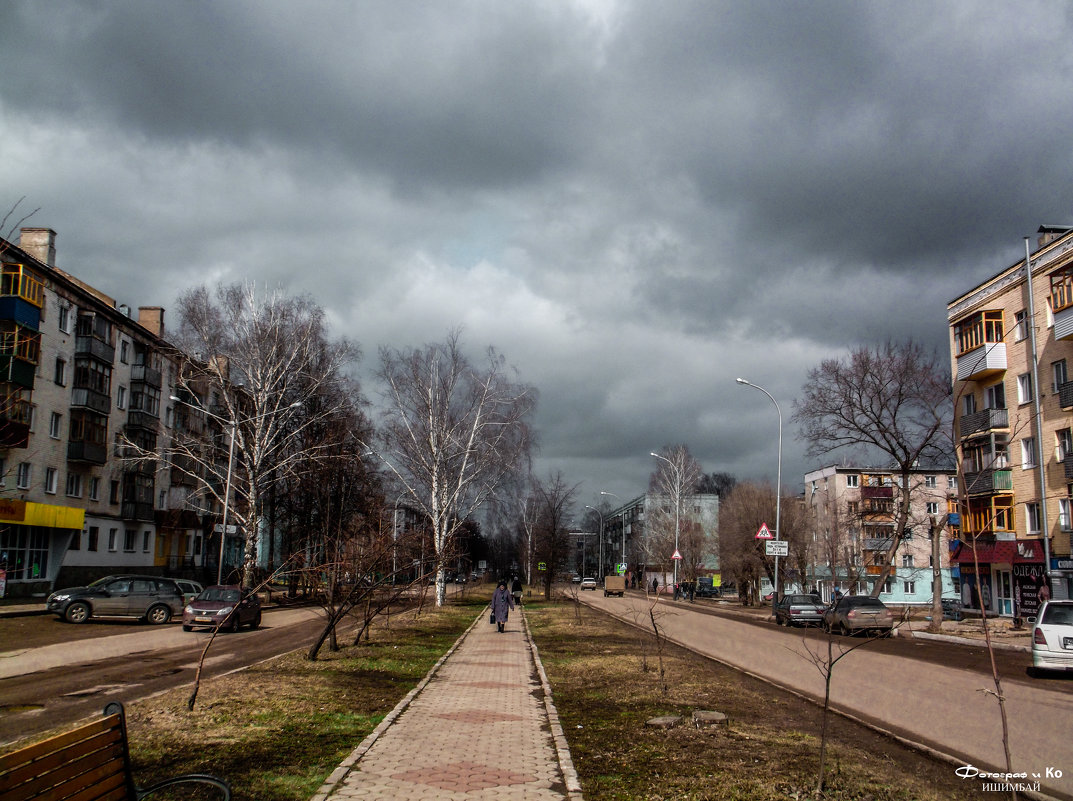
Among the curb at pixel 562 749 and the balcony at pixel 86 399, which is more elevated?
the balcony at pixel 86 399

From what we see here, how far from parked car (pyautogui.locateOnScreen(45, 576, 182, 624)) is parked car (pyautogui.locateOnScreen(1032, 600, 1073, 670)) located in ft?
82.7

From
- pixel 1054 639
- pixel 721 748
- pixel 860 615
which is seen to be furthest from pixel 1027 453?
pixel 721 748

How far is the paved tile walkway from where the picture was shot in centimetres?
643

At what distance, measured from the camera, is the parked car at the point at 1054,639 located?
16.8 metres

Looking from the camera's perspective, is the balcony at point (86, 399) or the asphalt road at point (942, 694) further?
the balcony at point (86, 399)

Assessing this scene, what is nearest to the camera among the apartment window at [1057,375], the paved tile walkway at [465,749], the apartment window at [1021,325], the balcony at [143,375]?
the paved tile walkway at [465,749]

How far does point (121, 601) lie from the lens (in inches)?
1067

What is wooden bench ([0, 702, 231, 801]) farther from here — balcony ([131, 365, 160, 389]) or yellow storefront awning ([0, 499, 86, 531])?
balcony ([131, 365, 160, 389])

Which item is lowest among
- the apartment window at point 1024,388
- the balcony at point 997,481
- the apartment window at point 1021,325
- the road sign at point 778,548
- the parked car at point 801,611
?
the parked car at point 801,611

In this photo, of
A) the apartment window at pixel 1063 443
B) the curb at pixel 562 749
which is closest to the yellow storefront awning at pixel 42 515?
the curb at pixel 562 749

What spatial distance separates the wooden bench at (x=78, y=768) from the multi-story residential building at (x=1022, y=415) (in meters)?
34.7

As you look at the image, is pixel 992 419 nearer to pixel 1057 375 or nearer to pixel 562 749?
pixel 1057 375

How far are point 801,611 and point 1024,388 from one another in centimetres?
1582

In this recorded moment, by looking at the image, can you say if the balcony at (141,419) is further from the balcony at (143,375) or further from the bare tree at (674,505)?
the bare tree at (674,505)
